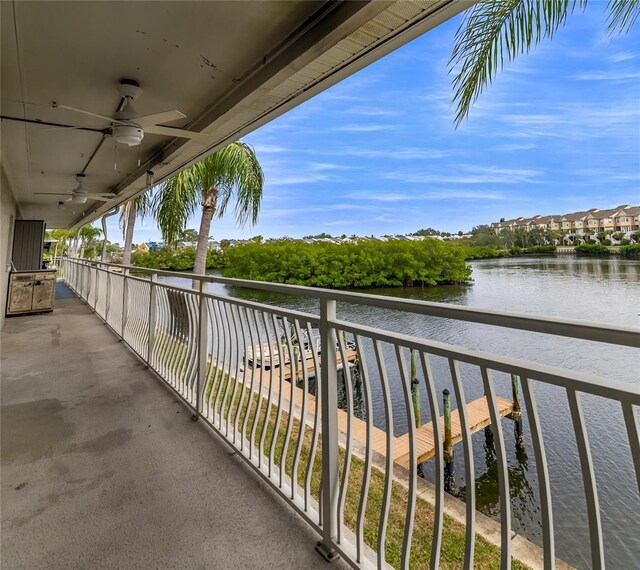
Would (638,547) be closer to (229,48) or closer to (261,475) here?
(261,475)

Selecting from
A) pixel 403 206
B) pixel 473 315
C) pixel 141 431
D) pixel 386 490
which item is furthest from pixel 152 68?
pixel 403 206

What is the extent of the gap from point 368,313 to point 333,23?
19008mm

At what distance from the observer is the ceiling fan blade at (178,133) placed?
9.82 ft

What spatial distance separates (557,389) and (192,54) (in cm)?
1157

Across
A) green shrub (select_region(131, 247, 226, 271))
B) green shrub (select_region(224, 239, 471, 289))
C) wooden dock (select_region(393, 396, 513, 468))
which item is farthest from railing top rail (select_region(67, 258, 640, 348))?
green shrub (select_region(224, 239, 471, 289))

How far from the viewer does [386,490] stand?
1.26 metres

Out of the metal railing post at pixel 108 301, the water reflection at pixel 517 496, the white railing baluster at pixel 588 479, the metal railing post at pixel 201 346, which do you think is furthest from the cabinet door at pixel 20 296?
the water reflection at pixel 517 496

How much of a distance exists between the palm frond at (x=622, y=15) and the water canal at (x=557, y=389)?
2.73 m

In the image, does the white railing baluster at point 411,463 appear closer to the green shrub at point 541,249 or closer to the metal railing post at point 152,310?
the metal railing post at point 152,310

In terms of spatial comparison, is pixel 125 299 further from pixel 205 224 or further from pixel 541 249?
pixel 541 249

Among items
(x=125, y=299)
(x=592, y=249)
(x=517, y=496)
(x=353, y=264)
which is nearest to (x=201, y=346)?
(x=125, y=299)

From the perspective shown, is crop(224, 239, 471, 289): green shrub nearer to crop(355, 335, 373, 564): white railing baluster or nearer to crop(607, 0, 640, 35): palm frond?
crop(607, 0, 640, 35): palm frond

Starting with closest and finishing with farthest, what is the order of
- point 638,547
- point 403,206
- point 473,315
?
point 473,315
point 638,547
point 403,206

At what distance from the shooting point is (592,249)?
1906 centimetres
